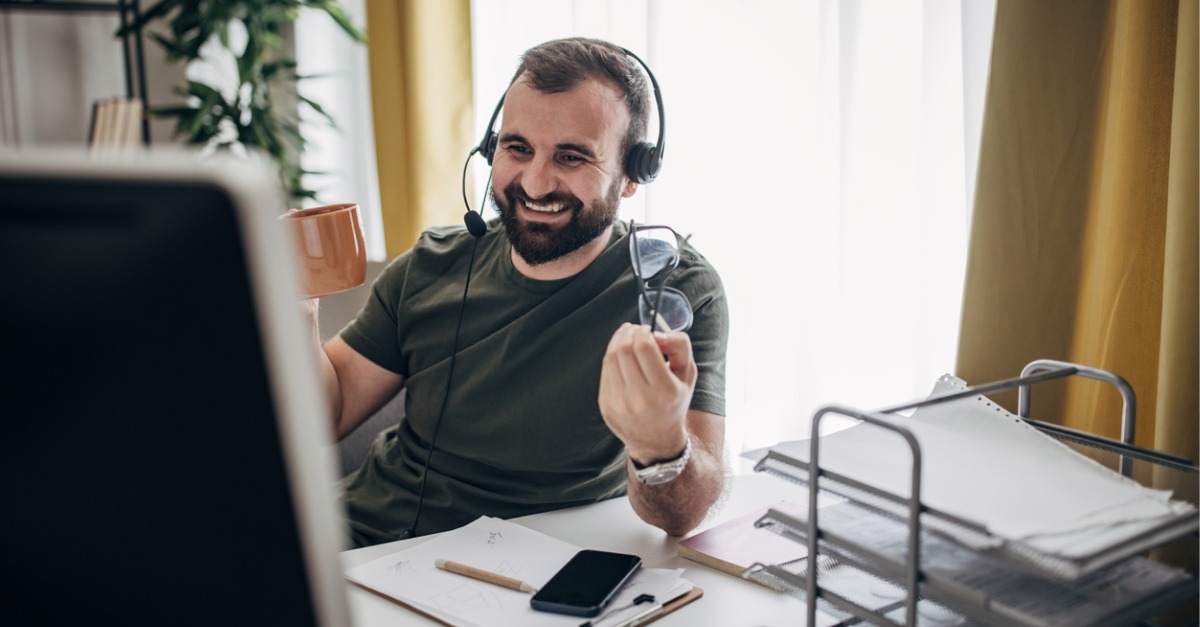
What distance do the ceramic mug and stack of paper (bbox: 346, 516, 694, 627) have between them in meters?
0.34

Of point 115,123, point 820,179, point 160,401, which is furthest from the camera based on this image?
point 115,123

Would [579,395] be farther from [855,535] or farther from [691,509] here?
[855,535]

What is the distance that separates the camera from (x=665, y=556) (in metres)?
0.97

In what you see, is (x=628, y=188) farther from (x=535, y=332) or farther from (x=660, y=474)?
(x=660, y=474)

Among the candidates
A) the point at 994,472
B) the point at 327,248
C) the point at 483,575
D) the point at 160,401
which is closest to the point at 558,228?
the point at 327,248

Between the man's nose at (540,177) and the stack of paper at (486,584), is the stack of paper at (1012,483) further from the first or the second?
the man's nose at (540,177)

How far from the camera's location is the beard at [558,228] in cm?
137

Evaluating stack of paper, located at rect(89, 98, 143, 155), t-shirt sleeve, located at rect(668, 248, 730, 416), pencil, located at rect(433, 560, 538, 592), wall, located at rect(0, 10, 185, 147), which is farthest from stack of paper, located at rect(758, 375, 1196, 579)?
wall, located at rect(0, 10, 185, 147)

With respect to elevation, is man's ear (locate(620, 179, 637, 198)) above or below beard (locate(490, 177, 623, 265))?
above

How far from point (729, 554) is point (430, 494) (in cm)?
57

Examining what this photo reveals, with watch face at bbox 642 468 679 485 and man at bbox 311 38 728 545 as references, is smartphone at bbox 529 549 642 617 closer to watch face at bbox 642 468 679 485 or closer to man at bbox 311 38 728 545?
watch face at bbox 642 468 679 485

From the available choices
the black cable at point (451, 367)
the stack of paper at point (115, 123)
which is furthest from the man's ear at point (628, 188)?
the stack of paper at point (115, 123)

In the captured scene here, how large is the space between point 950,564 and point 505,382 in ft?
2.62

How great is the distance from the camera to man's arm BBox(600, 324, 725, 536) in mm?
915
